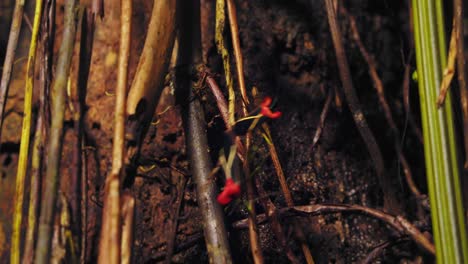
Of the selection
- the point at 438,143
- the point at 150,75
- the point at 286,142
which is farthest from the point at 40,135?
the point at 438,143

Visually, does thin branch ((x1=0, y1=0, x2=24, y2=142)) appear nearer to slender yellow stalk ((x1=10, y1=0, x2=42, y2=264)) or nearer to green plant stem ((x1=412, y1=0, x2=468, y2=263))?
slender yellow stalk ((x1=10, y1=0, x2=42, y2=264))

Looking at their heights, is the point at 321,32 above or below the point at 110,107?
above

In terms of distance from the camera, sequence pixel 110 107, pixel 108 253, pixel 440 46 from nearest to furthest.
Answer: pixel 108 253 → pixel 440 46 → pixel 110 107

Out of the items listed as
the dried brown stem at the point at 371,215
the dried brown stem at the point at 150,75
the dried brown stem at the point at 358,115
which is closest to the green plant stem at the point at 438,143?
the dried brown stem at the point at 371,215

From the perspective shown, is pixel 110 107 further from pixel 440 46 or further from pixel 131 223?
pixel 440 46

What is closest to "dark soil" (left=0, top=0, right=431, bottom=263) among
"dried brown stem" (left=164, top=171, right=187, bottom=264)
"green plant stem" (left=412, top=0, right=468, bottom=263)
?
"dried brown stem" (left=164, top=171, right=187, bottom=264)

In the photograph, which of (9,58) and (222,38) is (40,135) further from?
(222,38)

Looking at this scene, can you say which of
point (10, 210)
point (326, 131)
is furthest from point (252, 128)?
point (10, 210)
